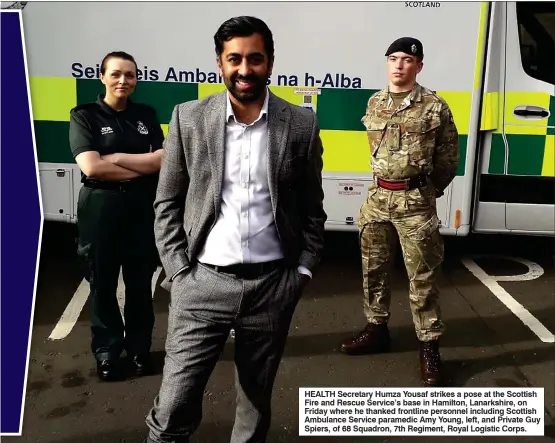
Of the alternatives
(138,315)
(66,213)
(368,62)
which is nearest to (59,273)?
(66,213)

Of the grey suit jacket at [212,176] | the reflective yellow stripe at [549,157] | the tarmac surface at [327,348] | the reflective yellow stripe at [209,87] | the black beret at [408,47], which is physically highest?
the black beret at [408,47]

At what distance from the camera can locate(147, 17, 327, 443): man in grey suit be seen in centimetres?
196

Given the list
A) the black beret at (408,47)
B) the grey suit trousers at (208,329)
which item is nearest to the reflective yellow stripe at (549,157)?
the black beret at (408,47)

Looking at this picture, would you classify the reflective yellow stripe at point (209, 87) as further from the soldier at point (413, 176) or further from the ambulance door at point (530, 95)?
the ambulance door at point (530, 95)

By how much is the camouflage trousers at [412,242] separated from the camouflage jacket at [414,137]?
11cm

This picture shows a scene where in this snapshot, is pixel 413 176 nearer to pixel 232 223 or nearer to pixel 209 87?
pixel 232 223

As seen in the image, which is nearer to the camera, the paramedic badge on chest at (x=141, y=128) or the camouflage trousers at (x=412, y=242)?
the paramedic badge on chest at (x=141, y=128)

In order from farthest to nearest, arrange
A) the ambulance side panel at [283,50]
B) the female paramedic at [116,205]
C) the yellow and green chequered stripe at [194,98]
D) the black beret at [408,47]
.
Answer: the yellow and green chequered stripe at [194,98], the ambulance side panel at [283,50], the black beret at [408,47], the female paramedic at [116,205]

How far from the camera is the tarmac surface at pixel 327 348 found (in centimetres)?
279

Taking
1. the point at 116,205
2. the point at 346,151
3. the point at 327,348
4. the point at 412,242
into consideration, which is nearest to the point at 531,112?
the point at 346,151

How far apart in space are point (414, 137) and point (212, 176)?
1.41 metres

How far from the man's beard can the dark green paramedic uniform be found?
1.06 m

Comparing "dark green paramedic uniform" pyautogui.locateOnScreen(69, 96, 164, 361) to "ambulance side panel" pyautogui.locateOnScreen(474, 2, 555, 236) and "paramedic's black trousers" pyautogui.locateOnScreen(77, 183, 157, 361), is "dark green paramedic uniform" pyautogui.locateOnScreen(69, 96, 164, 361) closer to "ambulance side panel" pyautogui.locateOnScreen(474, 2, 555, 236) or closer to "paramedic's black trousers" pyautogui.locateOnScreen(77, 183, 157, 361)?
"paramedic's black trousers" pyautogui.locateOnScreen(77, 183, 157, 361)

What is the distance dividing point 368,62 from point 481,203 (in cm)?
122
